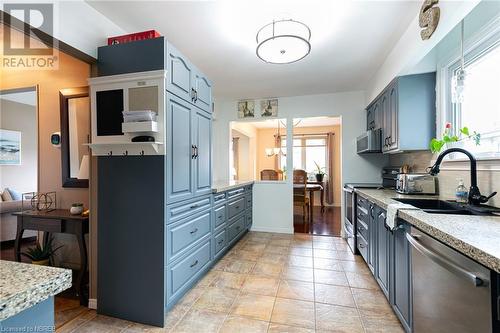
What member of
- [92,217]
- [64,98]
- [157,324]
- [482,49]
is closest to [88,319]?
[157,324]

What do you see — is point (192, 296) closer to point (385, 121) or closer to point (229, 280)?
point (229, 280)

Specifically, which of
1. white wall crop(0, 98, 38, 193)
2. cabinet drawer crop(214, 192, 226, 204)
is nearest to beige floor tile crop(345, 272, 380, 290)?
cabinet drawer crop(214, 192, 226, 204)

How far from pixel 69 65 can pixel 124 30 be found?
67cm

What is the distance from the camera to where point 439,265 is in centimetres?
108

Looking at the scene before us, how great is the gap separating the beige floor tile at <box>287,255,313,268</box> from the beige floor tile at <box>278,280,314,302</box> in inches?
16.8

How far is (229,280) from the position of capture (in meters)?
2.41

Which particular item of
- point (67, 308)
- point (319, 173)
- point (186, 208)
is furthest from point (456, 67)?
point (319, 173)

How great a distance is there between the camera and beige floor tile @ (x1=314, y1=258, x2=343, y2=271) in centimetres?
270

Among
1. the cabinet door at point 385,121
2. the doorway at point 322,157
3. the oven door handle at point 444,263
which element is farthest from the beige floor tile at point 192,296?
the doorway at point 322,157

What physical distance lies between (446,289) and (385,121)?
236 centimetres

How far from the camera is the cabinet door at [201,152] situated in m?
2.25

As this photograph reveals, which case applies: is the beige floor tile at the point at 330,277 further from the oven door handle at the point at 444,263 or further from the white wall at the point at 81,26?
the white wall at the point at 81,26

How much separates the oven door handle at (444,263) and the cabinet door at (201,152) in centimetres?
173

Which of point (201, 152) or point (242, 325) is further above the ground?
point (201, 152)
